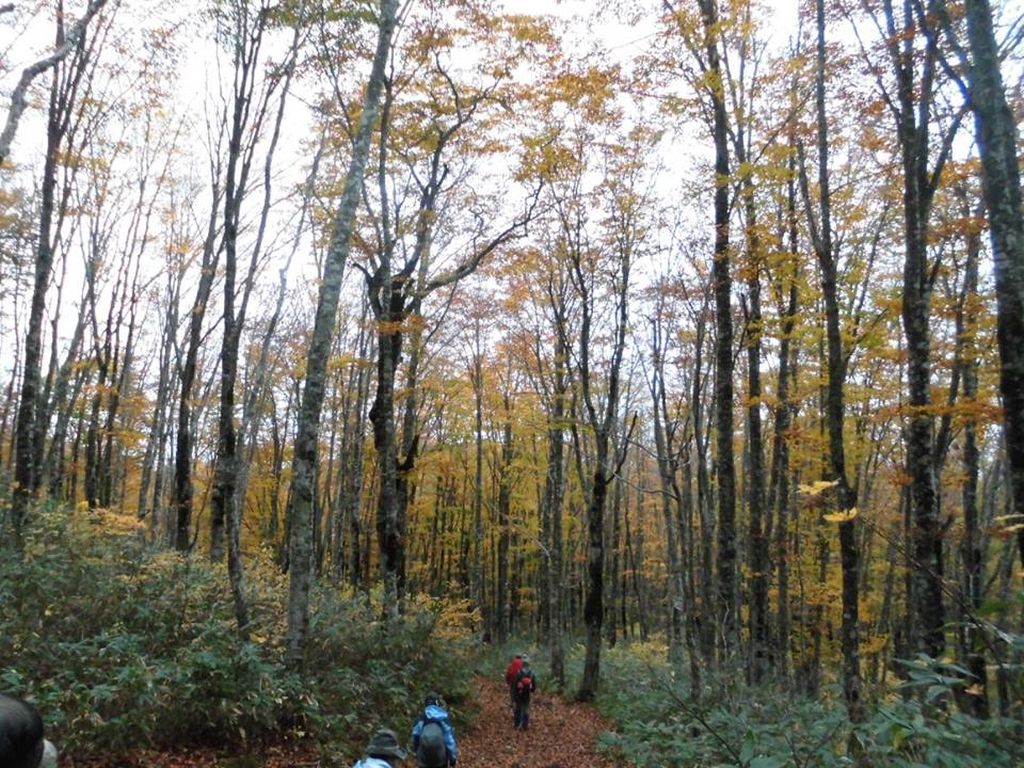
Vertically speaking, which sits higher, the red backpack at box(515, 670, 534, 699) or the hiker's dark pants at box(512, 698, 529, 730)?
the red backpack at box(515, 670, 534, 699)

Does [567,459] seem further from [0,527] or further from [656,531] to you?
[0,527]

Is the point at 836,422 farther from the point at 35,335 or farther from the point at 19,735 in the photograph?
the point at 35,335

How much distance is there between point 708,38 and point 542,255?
682cm

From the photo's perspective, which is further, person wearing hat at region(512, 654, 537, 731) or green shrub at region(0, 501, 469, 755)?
person wearing hat at region(512, 654, 537, 731)

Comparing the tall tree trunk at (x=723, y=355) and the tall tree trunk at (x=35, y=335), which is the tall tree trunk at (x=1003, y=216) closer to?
the tall tree trunk at (x=723, y=355)

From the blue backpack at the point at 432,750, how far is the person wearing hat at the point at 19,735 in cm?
528

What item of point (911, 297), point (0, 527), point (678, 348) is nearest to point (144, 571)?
point (0, 527)

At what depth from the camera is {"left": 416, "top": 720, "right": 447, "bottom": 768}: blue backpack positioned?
6.13 metres

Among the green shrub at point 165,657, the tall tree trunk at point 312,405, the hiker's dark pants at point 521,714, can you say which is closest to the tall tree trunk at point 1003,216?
the tall tree trunk at point 312,405

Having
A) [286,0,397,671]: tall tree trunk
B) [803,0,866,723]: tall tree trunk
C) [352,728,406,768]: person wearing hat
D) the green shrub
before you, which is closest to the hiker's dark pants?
the green shrub

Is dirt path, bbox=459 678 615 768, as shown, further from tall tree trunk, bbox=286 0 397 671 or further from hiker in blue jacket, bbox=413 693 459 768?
hiker in blue jacket, bbox=413 693 459 768

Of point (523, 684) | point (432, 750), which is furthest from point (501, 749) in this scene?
point (432, 750)

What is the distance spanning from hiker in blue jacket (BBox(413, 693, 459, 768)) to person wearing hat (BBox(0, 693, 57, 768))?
208 inches

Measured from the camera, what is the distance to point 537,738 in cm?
1199
